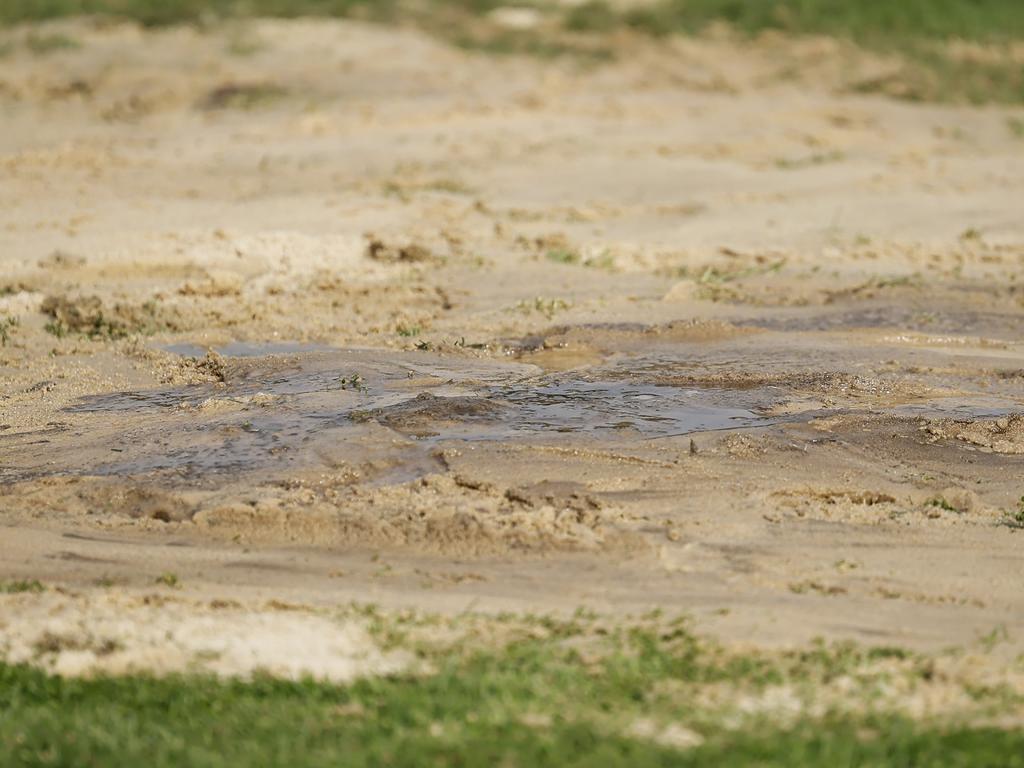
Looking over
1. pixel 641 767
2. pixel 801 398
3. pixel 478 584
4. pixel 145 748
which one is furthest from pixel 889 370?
pixel 145 748

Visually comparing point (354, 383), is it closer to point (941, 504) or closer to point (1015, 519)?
point (941, 504)

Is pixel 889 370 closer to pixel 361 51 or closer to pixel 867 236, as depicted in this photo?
pixel 867 236

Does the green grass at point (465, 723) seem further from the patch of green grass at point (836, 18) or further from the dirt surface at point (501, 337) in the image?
the patch of green grass at point (836, 18)

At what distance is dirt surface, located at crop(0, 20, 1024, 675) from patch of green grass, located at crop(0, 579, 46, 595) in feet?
0.29

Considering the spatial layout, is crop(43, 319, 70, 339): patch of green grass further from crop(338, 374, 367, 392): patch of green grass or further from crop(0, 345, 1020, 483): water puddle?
crop(338, 374, 367, 392): patch of green grass

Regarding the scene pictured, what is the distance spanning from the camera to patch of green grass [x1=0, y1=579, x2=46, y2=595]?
17.2ft

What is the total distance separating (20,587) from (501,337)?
12.8 ft

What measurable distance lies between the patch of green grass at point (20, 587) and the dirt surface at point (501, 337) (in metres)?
0.09

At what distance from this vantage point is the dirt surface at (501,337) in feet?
18.3

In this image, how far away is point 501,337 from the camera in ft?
28.5

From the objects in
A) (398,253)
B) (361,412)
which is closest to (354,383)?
(361,412)

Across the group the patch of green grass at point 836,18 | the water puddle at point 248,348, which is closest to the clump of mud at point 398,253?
the water puddle at point 248,348

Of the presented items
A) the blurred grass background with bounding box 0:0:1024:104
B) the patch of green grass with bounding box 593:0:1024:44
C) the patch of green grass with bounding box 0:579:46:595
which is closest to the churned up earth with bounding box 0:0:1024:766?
the patch of green grass with bounding box 0:579:46:595

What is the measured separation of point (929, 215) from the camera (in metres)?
11.5
